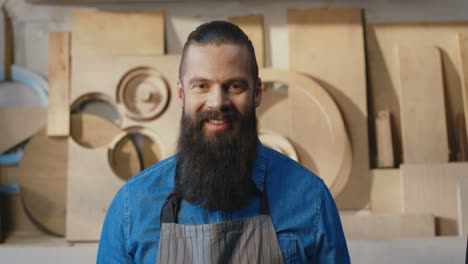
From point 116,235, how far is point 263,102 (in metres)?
1.63

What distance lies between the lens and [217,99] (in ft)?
4.00

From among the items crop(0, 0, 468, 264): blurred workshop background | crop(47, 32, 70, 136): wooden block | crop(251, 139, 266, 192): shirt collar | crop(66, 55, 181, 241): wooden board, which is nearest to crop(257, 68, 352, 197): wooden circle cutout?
crop(0, 0, 468, 264): blurred workshop background

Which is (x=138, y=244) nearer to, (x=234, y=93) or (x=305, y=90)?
(x=234, y=93)

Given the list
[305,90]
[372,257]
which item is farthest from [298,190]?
[305,90]

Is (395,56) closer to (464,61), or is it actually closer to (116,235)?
(464,61)

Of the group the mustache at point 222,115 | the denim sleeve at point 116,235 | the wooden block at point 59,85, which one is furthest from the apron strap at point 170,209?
the wooden block at point 59,85

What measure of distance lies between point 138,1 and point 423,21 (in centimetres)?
186

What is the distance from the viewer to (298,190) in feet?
4.34

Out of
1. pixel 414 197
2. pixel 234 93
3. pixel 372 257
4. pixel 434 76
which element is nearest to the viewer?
pixel 234 93

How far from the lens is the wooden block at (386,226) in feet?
8.12

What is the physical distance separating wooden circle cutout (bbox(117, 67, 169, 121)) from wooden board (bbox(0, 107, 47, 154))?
1.77 ft

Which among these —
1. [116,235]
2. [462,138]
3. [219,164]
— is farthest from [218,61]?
[462,138]

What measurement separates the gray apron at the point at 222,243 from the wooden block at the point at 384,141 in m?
1.67

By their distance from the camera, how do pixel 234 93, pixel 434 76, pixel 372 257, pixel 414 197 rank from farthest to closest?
pixel 434 76
pixel 414 197
pixel 372 257
pixel 234 93
